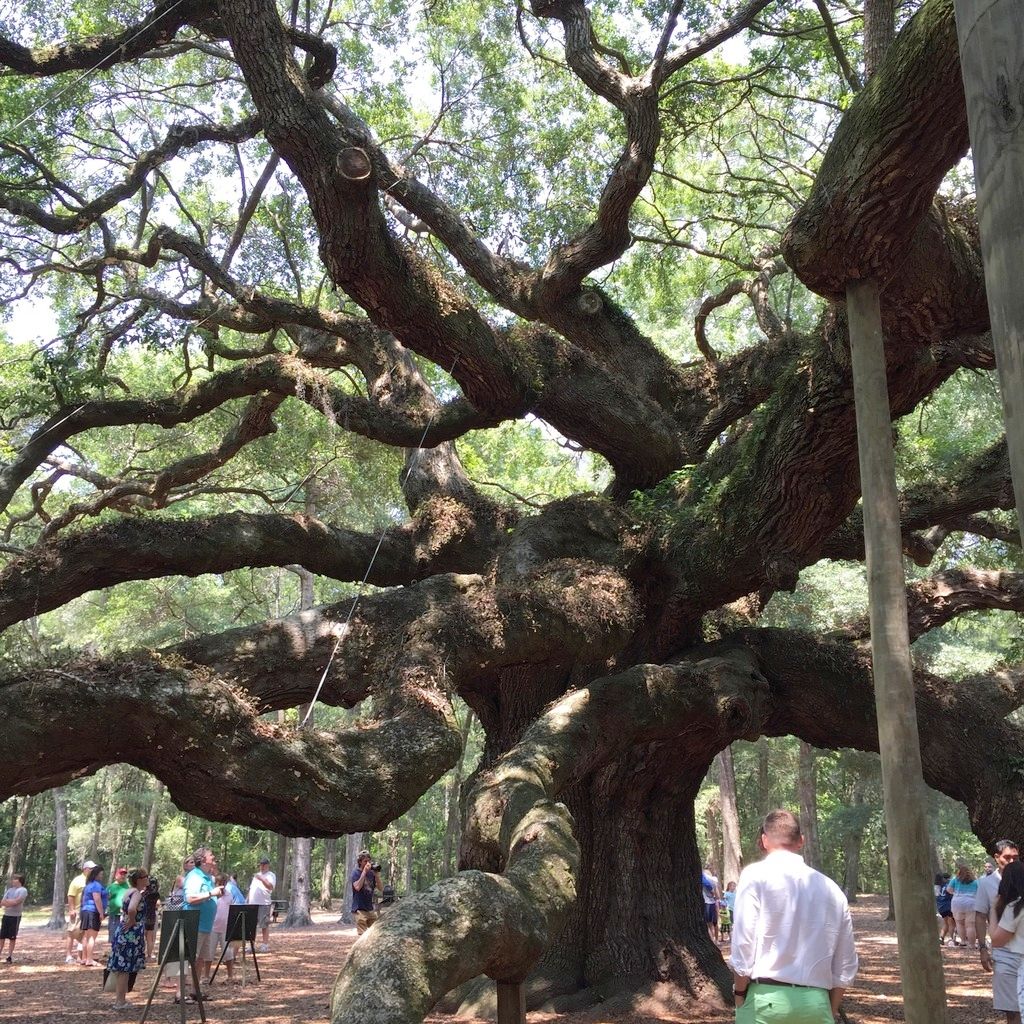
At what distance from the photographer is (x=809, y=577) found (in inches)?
928

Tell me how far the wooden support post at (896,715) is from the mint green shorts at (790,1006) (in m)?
0.36

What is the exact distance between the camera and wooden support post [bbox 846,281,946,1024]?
3.83 meters

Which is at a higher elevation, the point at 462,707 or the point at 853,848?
the point at 462,707

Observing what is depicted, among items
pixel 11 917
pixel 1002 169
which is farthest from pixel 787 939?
pixel 11 917

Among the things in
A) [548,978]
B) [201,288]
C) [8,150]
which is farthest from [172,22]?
[548,978]

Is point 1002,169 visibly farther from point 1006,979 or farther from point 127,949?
point 127,949

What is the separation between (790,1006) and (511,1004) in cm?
127

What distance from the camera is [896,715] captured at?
4016 millimetres

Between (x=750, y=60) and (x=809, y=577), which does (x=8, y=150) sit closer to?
(x=750, y=60)

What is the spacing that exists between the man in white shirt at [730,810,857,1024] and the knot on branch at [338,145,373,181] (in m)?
5.08

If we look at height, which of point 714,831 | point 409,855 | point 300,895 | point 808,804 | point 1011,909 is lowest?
point 300,895

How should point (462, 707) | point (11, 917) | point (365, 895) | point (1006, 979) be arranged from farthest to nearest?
point (462, 707) < point (11, 917) < point (365, 895) < point (1006, 979)

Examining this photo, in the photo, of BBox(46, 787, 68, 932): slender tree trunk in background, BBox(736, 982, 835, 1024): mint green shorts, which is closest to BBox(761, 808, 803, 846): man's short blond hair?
BBox(736, 982, 835, 1024): mint green shorts

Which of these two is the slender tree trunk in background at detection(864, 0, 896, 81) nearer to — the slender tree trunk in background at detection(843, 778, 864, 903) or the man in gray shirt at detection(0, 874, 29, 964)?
the man in gray shirt at detection(0, 874, 29, 964)
